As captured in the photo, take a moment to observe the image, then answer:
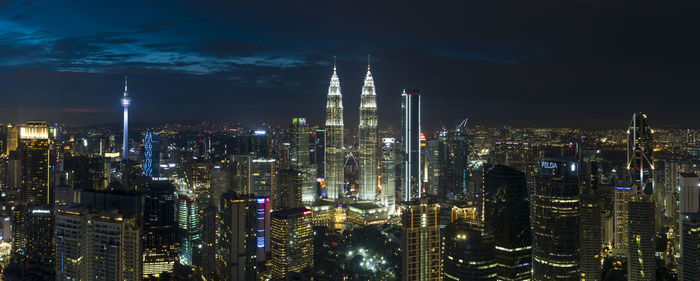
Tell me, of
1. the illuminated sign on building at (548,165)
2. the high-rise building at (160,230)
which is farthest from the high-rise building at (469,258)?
the high-rise building at (160,230)

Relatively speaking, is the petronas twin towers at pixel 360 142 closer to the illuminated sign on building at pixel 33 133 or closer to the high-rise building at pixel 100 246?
the illuminated sign on building at pixel 33 133

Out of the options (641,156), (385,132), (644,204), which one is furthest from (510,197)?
(385,132)

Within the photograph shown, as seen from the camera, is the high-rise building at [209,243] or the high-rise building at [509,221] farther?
the high-rise building at [209,243]

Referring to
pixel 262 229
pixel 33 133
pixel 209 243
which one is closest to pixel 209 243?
pixel 209 243

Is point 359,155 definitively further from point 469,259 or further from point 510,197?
point 469,259

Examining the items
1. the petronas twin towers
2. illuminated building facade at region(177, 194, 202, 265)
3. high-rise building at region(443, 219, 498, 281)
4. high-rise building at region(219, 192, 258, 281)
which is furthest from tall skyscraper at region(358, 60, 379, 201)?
high-rise building at region(443, 219, 498, 281)

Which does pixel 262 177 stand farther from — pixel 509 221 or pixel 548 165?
pixel 548 165
